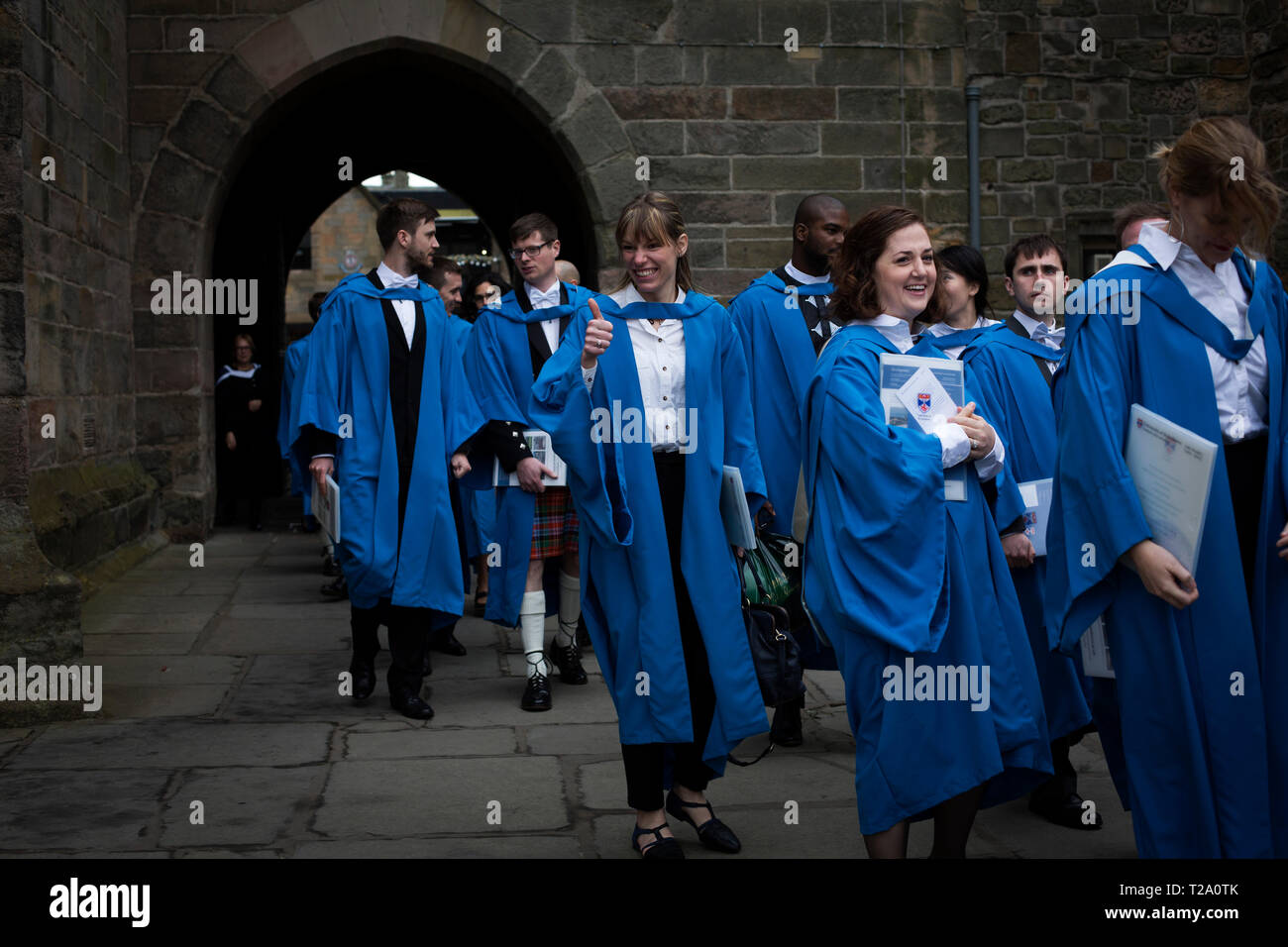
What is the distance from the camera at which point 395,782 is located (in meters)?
4.42

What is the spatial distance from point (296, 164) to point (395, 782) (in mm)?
13174

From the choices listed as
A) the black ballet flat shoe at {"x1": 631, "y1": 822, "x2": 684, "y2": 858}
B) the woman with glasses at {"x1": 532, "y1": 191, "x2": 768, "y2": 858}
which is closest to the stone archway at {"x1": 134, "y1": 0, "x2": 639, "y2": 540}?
the woman with glasses at {"x1": 532, "y1": 191, "x2": 768, "y2": 858}

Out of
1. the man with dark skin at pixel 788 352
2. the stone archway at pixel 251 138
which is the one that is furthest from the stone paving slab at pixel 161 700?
the stone archway at pixel 251 138

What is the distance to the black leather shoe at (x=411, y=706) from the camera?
17.6 feet

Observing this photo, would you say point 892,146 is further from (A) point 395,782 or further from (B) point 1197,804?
(B) point 1197,804

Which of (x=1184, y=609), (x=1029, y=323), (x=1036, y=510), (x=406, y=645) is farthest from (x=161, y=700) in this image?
(x=1184, y=609)

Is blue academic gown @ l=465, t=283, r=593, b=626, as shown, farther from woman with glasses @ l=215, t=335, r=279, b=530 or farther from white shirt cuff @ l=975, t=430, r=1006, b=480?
woman with glasses @ l=215, t=335, r=279, b=530

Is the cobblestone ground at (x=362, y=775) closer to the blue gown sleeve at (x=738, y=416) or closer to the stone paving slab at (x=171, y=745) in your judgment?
the stone paving slab at (x=171, y=745)

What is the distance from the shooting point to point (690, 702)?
3.72 metres

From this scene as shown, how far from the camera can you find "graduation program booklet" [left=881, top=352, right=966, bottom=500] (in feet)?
10.4

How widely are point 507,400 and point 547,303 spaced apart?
0.58 meters

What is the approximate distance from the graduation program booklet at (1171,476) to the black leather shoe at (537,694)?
3.06 m

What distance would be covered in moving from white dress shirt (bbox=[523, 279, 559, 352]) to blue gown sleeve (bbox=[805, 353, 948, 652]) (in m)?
2.99
